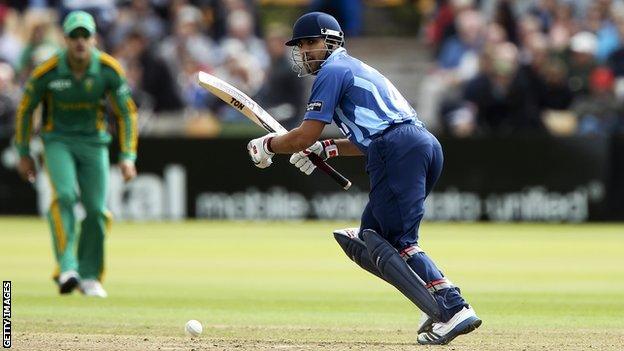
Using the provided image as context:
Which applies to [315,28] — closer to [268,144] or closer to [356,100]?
[356,100]

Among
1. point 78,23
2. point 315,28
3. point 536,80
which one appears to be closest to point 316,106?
point 315,28

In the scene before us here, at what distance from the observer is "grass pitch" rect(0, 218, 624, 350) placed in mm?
8828

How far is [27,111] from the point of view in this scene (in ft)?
38.9

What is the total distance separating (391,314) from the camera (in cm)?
1050

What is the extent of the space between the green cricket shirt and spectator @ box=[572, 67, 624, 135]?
990 cm

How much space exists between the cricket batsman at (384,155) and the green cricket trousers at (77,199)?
11.4 feet

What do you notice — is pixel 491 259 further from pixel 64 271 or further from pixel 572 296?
pixel 64 271

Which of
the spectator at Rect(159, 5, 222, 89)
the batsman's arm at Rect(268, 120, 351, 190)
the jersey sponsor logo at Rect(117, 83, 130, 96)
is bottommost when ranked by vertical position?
the batsman's arm at Rect(268, 120, 351, 190)

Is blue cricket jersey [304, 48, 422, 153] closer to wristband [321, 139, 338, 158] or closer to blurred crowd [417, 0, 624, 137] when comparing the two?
wristband [321, 139, 338, 158]

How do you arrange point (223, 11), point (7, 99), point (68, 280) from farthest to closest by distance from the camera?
point (223, 11)
point (7, 99)
point (68, 280)

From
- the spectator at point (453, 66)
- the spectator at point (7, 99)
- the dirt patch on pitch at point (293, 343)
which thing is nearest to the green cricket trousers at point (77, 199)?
the dirt patch on pitch at point (293, 343)

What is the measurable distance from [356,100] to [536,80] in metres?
12.8

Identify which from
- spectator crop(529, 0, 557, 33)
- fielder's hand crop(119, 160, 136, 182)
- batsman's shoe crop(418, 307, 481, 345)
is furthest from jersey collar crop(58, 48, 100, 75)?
spectator crop(529, 0, 557, 33)

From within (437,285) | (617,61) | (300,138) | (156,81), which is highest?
(617,61)
